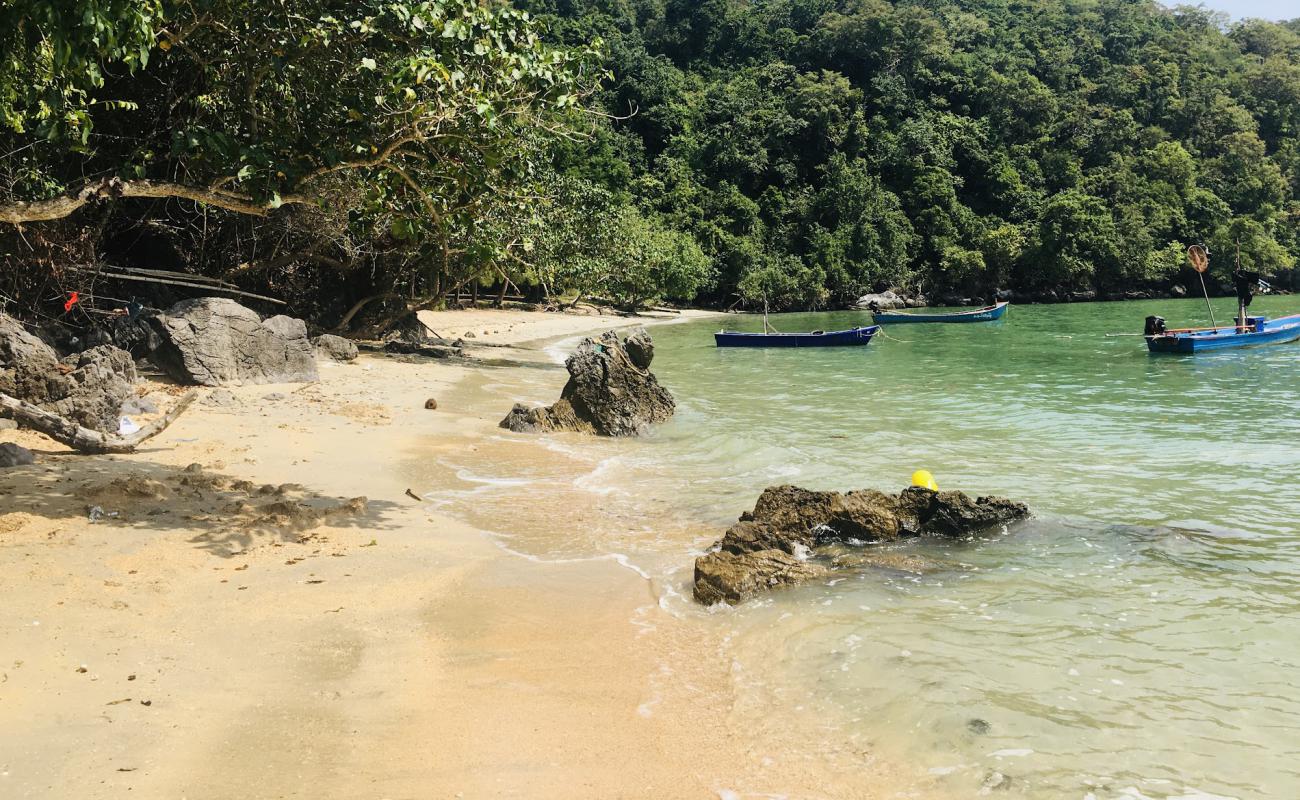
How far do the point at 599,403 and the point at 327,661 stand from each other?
A: 9394 mm

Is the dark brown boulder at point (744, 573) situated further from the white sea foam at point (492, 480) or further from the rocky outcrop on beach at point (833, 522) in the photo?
the white sea foam at point (492, 480)

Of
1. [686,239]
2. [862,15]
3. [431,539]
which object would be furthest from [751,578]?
[862,15]

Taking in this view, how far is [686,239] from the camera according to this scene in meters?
60.8

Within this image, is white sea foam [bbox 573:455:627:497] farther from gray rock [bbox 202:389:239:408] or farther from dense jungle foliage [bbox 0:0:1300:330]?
gray rock [bbox 202:389:239:408]

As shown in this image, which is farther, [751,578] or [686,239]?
[686,239]

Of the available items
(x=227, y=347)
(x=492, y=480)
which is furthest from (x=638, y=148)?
(x=492, y=480)

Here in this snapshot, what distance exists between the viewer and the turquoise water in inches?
179

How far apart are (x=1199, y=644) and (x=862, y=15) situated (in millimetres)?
96232

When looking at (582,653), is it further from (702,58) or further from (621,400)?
(702,58)

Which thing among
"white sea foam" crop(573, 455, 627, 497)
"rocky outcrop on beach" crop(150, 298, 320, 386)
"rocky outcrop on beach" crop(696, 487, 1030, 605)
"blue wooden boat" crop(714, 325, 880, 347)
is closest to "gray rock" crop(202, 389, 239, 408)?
"rocky outcrop on beach" crop(150, 298, 320, 386)

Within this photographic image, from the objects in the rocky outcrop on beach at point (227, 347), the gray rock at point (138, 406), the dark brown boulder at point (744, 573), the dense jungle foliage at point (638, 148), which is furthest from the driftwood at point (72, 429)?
the rocky outcrop on beach at point (227, 347)

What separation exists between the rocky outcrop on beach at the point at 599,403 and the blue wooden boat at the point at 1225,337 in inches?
812

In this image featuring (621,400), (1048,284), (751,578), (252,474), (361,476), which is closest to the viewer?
(751,578)

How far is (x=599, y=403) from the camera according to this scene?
14.2m
